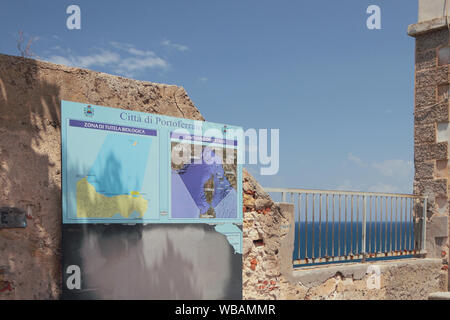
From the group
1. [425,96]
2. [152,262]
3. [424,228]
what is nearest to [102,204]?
[152,262]

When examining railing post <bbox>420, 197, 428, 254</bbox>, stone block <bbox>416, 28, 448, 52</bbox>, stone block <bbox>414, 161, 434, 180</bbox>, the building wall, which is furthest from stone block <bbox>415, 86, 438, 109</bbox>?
railing post <bbox>420, 197, 428, 254</bbox>

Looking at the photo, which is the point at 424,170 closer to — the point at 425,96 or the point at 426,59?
the point at 425,96

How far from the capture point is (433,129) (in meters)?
8.13

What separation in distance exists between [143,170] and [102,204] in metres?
0.51

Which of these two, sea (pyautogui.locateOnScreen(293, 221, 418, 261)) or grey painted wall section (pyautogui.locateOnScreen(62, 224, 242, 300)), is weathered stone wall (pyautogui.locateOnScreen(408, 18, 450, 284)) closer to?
sea (pyautogui.locateOnScreen(293, 221, 418, 261))

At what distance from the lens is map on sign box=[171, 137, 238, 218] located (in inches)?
177

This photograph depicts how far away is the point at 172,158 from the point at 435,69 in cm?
581

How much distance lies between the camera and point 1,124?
3.61 m

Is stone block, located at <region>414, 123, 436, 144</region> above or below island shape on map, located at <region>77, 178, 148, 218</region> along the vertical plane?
above

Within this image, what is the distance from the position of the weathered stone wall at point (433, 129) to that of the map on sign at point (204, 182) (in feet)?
15.4

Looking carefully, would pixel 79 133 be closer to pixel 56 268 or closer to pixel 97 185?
pixel 97 185

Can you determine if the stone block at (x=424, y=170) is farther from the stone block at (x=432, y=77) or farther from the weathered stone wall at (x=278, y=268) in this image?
the weathered stone wall at (x=278, y=268)

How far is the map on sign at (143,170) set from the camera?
3.83 m

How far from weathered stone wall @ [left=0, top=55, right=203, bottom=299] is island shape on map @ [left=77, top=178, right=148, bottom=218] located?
0.67ft
